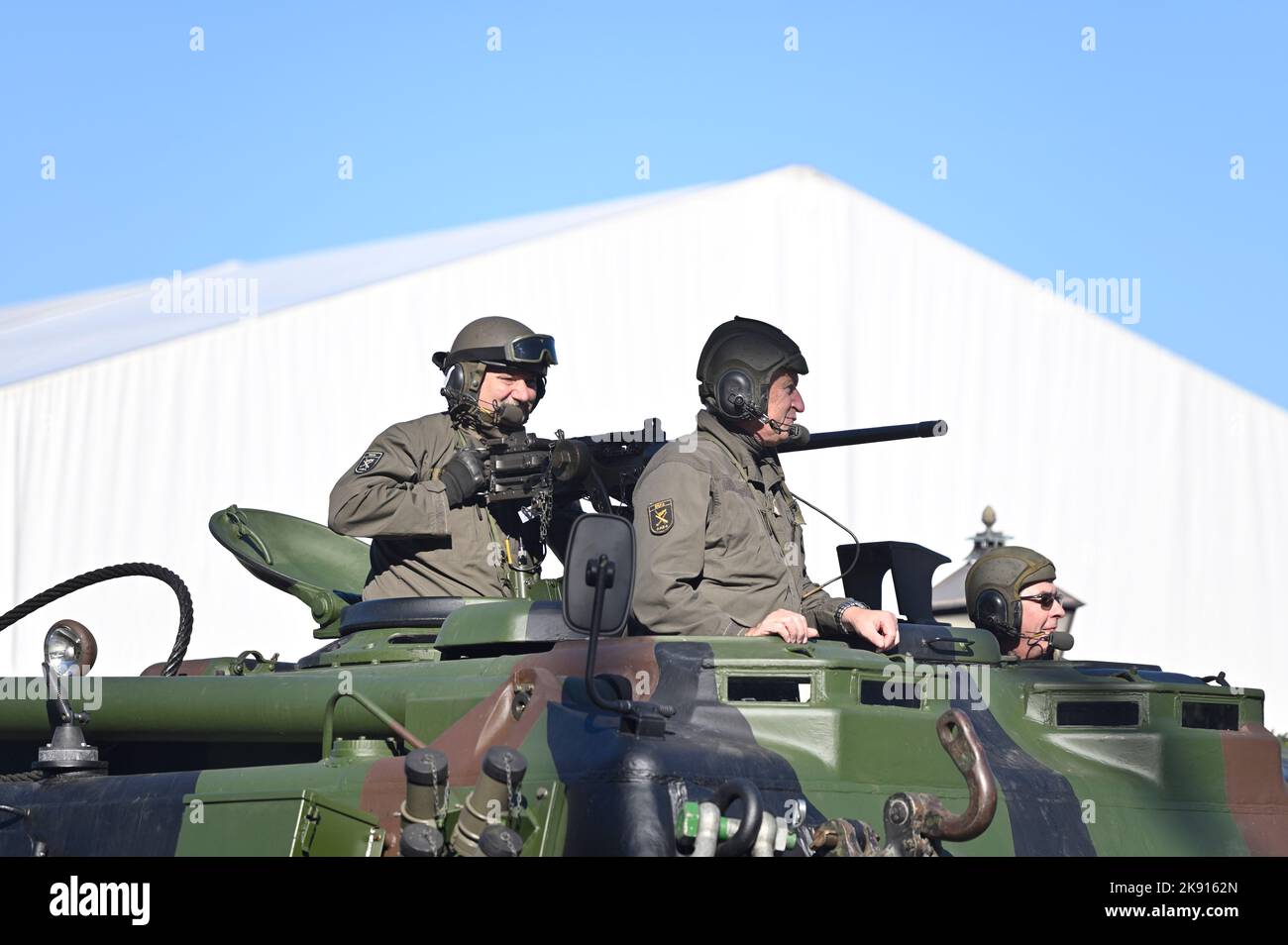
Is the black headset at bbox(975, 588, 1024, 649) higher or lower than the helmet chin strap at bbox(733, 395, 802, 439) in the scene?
lower

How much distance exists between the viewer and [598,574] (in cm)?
545

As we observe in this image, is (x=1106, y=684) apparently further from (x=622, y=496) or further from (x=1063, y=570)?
(x=1063, y=570)

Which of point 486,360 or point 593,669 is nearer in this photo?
point 593,669

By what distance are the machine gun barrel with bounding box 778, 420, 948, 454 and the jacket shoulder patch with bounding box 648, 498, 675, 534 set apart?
0.94m

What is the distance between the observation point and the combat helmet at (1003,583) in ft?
28.4

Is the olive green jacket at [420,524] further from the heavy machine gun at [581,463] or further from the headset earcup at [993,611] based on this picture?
the headset earcup at [993,611]

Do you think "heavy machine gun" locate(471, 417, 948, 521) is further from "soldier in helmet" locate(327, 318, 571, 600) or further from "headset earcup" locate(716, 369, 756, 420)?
"headset earcup" locate(716, 369, 756, 420)

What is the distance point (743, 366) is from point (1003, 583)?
6.78ft

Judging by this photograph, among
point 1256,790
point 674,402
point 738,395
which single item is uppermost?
point 674,402

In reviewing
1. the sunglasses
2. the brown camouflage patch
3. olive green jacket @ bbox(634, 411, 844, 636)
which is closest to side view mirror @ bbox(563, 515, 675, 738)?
olive green jacket @ bbox(634, 411, 844, 636)

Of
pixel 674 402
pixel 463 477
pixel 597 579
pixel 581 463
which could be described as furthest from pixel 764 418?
pixel 674 402

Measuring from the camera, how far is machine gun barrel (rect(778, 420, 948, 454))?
8.05m

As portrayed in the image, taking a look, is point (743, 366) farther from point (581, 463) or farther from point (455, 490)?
point (455, 490)

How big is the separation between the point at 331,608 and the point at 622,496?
1835mm
